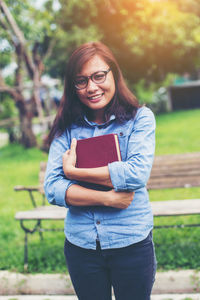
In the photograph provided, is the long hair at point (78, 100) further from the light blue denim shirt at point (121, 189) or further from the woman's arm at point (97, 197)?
the woman's arm at point (97, 197)

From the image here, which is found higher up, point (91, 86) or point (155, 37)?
point (155, 37)

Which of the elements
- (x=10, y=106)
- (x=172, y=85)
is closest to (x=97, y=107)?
(x=10, y=106)

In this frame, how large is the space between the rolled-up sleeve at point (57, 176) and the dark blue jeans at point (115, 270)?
275 mm

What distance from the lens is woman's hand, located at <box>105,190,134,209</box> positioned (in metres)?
1.64

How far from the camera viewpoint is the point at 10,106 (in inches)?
657

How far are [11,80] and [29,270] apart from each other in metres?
12.7

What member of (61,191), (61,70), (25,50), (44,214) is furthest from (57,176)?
(61,70)

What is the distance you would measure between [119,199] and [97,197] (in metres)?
0.11

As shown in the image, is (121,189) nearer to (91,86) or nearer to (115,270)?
(115,270)

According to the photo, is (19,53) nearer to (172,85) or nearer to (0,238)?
(0,238)

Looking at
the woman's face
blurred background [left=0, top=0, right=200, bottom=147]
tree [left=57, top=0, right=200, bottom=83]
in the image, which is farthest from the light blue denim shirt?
tree [left=57, top=0, right=200, bottom=83]

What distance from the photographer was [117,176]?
1.65m

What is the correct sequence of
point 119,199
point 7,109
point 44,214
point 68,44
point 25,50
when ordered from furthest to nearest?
1. point 68,44
2. point 7,109
3. point 25,50
4. point 44,214
5. point 119,199

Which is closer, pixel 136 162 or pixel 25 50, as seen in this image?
pixel 136 162
